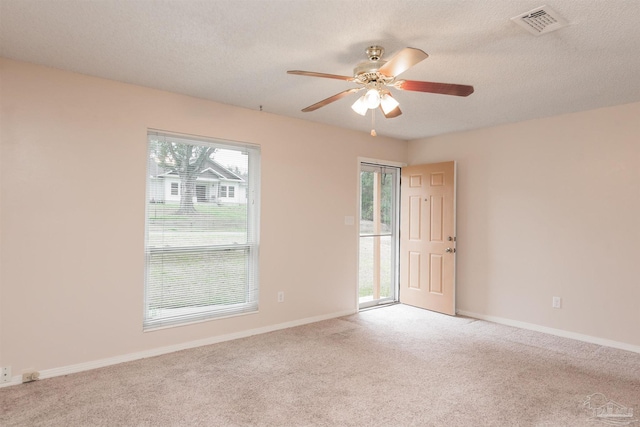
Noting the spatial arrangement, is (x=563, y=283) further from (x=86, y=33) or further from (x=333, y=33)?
(x=86, y=33)

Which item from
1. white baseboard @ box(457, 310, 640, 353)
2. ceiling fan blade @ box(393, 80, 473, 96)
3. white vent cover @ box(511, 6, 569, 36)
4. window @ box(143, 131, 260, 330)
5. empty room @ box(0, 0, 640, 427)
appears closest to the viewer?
white vent cover @ box(511, 6, 569, 36)

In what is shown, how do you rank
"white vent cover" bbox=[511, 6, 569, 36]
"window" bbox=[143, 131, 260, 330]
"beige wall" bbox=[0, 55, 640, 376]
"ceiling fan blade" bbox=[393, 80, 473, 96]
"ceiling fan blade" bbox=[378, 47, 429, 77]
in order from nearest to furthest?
"ceiling fan blade" bbox=[378, 47, 429, 77], "white vent cover" bbox=[511, 6, 569, 36], "ceiling fan blade" bbox=[393, 80, 473, 96], "beige wall" bbox=[0, 55, 640, 376], "window" bbox=[143, 131, 260, 330]

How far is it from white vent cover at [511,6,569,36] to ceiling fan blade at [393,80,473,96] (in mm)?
440

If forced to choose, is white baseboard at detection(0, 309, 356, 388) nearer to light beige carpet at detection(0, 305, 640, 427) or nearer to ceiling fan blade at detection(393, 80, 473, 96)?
light beige carpet at detection(0, 305, 640, 427)

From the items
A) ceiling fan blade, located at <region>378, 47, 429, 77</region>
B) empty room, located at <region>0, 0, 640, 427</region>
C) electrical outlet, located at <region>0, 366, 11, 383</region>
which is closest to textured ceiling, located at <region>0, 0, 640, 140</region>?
empty room, located at <region>0, 0, 640, 427</region>

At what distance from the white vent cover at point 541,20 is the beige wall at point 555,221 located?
2.12m

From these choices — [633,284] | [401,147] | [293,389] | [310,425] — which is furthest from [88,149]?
[633,284]

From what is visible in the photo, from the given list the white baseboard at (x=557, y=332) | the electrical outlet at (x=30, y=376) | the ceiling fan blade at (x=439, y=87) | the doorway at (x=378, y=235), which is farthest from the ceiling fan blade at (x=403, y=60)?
the white baseboard at (x=557, y=332)

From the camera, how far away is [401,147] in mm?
5430

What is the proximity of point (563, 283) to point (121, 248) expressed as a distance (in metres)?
4.38

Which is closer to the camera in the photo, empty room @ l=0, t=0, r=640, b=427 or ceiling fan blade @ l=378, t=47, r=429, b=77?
ceiling fan blade @ l=378, t=47, r=429, b=77

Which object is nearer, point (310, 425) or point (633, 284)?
point (310, 425)

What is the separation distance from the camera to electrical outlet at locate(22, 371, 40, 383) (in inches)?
107

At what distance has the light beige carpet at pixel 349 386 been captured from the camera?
2.32 metres
